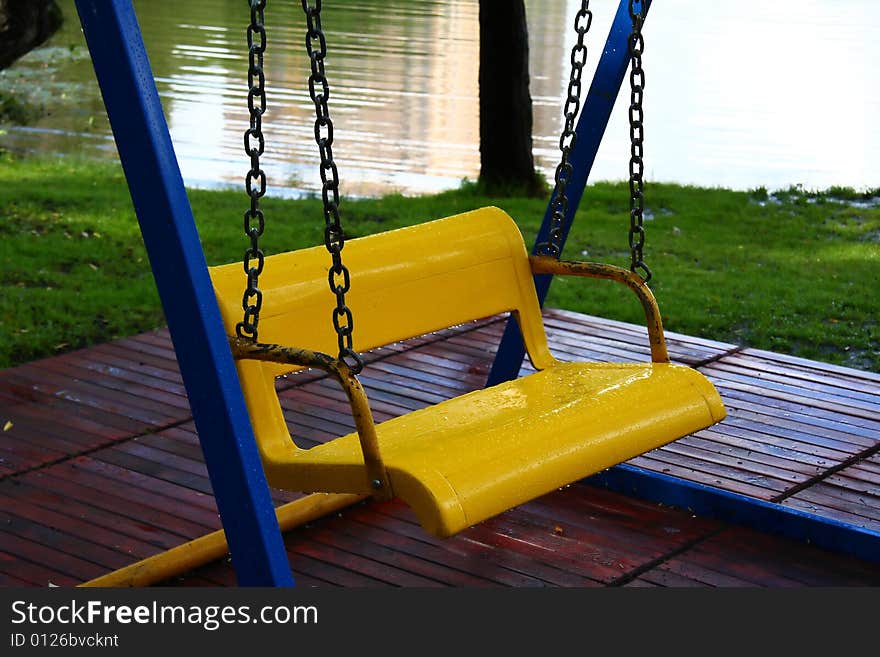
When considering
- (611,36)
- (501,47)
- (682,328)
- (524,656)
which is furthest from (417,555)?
(501,47)

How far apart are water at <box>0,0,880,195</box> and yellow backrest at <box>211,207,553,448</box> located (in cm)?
536

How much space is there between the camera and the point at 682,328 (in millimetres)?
5766

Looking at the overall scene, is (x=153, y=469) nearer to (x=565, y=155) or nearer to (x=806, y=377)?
(x=565, y=155)

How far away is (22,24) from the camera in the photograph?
17.3ft

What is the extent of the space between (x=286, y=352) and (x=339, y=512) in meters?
1.15

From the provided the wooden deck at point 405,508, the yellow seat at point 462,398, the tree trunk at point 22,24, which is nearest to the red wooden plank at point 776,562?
the wooden deck at point 405,508

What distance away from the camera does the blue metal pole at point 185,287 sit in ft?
7.34

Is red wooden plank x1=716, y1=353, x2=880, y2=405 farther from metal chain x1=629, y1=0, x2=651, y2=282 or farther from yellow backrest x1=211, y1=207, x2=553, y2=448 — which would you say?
metal chain x1=629, y1=0, x2=651, y2=282

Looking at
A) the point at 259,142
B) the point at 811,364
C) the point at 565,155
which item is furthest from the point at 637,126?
A: the point at 811,364

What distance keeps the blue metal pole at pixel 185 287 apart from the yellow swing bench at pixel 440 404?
152mm

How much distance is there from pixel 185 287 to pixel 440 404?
0.94 metres

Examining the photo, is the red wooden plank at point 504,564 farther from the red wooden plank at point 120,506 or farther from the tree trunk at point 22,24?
the tree trunk at point 22,24

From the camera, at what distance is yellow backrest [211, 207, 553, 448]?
2.88 m

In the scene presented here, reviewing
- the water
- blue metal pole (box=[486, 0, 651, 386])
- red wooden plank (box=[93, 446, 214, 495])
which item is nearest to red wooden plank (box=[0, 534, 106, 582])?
red wooden plank (box=[93, 446, 214, 495])
